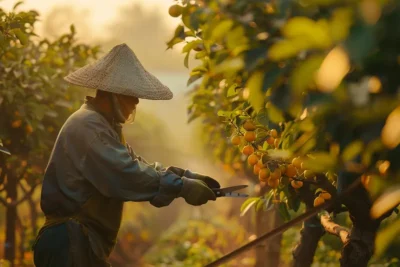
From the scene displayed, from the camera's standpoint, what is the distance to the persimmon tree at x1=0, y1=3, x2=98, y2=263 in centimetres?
597

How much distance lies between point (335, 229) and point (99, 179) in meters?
1.25

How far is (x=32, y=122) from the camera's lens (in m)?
6.12

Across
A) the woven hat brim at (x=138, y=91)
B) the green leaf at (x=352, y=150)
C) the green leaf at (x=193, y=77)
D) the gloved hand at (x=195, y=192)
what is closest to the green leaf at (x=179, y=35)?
the woven hat brim at (x=138, y=91)

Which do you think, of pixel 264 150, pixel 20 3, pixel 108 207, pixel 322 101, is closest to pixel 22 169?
pixel 20 3

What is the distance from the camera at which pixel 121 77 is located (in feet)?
13.1

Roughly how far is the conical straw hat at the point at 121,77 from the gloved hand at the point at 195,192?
1.66 ft

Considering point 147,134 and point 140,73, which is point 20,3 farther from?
point 147,134

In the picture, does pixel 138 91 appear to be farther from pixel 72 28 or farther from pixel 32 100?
pixel 72 28

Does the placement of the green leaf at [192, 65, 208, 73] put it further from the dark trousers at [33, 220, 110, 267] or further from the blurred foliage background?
the dark trousers at [33, 220, 110, 267]

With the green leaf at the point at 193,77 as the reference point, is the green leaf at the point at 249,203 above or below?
below

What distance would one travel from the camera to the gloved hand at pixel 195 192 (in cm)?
384

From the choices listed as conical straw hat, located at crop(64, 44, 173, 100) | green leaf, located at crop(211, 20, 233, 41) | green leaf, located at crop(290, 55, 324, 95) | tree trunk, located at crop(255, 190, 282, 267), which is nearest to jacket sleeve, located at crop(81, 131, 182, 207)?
conical straw hat, located at crop(64, 44, 173, 100)

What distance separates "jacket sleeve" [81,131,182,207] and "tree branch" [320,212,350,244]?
2.74 ft

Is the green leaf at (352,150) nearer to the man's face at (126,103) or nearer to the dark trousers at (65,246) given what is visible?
the man's face at (126,103)
